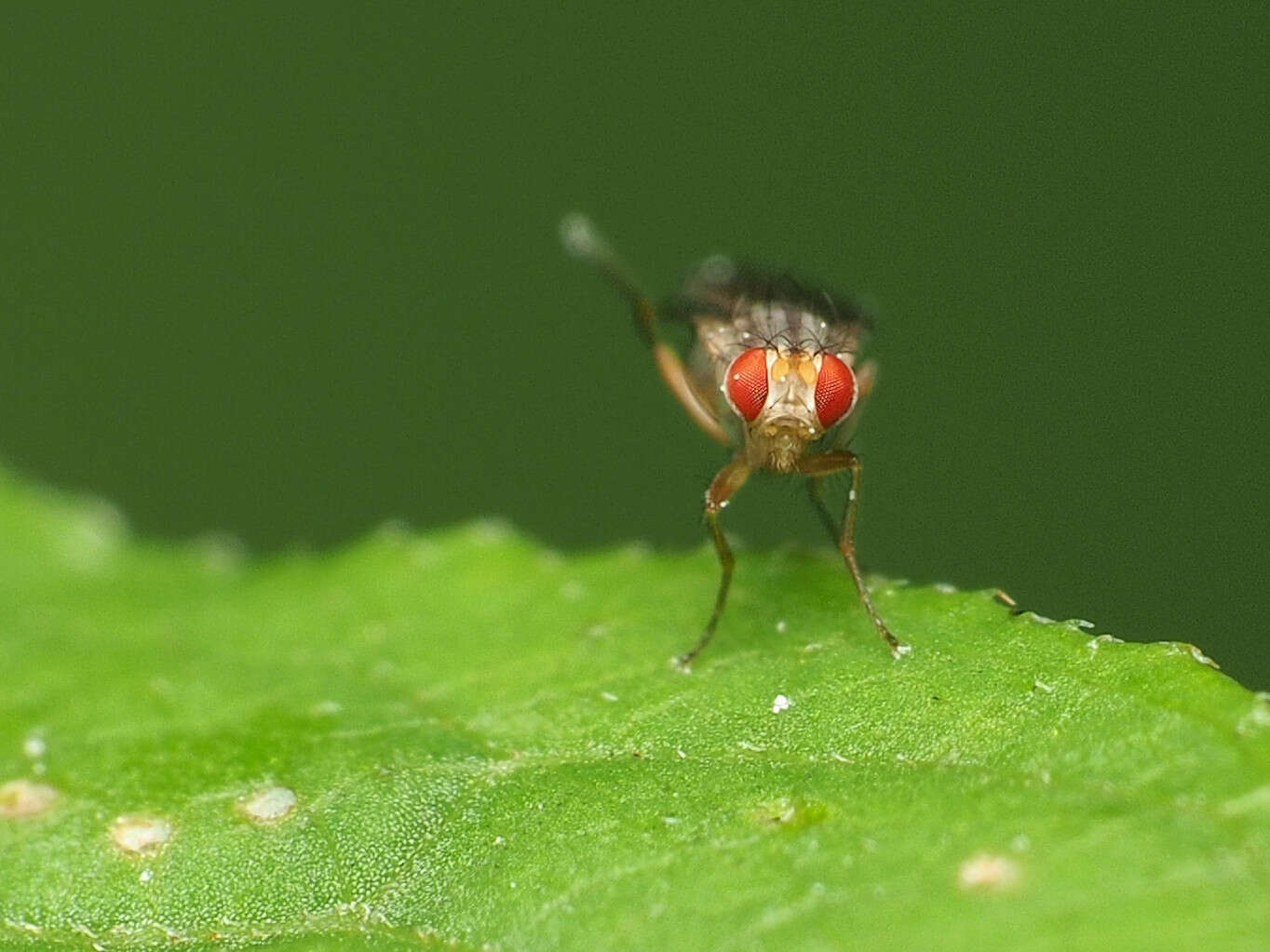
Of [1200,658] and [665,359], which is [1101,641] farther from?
[665,359]

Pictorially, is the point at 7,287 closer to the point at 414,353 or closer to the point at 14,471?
the point at 414,353

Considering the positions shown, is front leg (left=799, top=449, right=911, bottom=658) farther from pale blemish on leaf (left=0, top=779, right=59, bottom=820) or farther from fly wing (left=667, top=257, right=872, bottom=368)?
pale blemish on leaf (left=0, top=779, right=59, bottom=820)

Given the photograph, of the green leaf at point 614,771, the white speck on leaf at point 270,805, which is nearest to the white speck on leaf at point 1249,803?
the green leaf at point 614,771

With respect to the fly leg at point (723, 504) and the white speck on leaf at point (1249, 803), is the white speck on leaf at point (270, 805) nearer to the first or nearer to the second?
the fly leg at point (723, 504)

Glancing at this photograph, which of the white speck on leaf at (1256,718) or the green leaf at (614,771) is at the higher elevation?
the white speck on leaf at (1256,718)

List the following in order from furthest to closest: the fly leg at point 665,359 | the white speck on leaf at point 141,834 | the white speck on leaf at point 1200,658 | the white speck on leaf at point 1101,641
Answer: the fly leg at point 665,359, the white speck on leaf at point 141,834, the white speck on leaf at point 1101,641, the white speck on leaf at point 1200,658

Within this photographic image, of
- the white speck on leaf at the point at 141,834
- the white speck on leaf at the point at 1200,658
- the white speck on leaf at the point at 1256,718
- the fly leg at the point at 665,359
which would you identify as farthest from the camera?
the fly leg at the point at 665,359

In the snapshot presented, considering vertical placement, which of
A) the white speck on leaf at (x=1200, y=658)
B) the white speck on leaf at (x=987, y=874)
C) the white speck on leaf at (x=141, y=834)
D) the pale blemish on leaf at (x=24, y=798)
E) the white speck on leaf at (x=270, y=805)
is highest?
the white speck on leaf at (x=1200, y=658)
